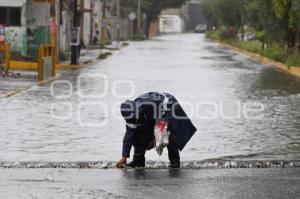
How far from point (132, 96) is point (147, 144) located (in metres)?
10.7

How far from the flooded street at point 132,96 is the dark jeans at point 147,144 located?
2.64ft

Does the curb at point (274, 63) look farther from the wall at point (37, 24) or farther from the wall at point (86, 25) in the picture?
the wall at point (86, 25)

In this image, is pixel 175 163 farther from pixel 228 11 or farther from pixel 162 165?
pixel 228 11

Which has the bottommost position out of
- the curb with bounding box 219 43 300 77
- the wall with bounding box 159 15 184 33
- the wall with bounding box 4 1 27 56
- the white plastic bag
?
the wall with bounding box 159 15 184 33

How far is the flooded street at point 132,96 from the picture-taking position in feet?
40.8

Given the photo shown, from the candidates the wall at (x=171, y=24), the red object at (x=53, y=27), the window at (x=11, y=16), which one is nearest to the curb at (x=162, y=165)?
the window at (x=11, y=16)

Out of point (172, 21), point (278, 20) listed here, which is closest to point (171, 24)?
point (172, 21)

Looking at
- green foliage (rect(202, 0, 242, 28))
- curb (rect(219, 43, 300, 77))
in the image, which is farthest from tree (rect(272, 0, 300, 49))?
green foliage (rect(202, 0, 242, 28))

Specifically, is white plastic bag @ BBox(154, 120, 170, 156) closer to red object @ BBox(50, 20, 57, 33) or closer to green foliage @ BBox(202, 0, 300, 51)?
green foliage @ BBox(202, 0, 300, 51)

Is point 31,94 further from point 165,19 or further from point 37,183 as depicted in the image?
point 165,19

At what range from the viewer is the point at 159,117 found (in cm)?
1071

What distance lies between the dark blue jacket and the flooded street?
3.19 feet

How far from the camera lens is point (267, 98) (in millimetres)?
21469

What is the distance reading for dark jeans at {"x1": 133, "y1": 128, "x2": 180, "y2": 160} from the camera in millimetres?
10898
